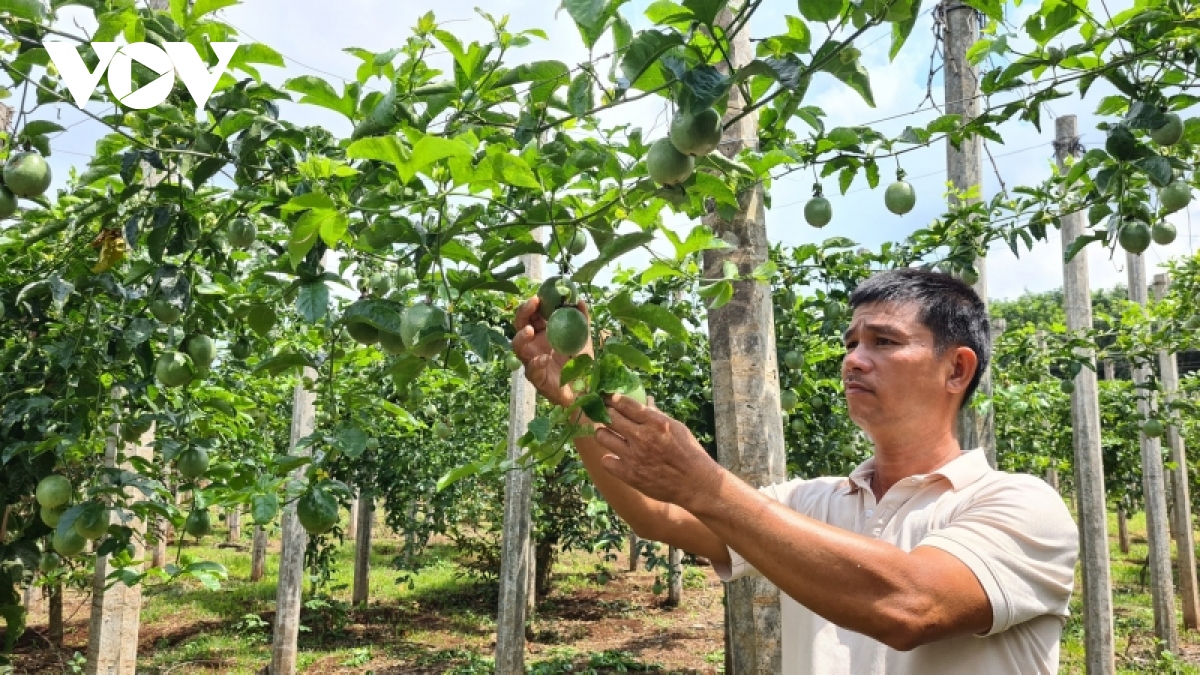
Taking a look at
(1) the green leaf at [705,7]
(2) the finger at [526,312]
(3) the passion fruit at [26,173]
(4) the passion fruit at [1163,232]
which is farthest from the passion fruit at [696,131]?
(4) the passion fruit at [1163,232]

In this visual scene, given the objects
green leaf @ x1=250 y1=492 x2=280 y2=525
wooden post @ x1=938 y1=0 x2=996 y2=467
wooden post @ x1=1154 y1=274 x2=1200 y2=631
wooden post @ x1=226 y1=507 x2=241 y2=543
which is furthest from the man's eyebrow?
wooden post @ x1=226 y1=507 x2=241 y2=543

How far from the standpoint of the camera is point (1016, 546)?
4.38ft

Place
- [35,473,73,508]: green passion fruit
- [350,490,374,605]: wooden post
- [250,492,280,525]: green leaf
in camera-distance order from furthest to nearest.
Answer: [350,490,374,605]: wooden post
[35,473,73,508]: green passion fruit
[250,492,280,525]: green leaf

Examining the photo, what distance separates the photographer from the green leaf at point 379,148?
109cm

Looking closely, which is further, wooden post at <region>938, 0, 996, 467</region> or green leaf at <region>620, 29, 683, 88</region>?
wooden post at <region>938, 0, 996, 467</region>

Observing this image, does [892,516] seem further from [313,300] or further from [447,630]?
[447,630]

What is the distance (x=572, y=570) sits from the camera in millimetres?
14898

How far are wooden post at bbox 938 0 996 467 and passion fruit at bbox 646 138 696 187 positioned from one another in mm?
2701

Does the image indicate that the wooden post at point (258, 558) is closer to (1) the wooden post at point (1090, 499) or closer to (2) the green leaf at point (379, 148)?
(1) the wooden post at point (1090, 499)

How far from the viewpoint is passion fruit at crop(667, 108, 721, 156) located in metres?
1.14

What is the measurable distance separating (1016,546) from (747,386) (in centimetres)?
76

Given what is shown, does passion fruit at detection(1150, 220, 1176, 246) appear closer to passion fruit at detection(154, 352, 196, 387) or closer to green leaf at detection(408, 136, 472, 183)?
green leaf at detection(408, 136, 472, 183)

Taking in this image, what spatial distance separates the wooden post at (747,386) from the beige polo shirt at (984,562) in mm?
266

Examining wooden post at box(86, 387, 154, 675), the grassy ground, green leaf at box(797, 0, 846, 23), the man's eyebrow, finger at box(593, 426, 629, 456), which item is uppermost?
green leaf at box(797, 0, 846, 23)
